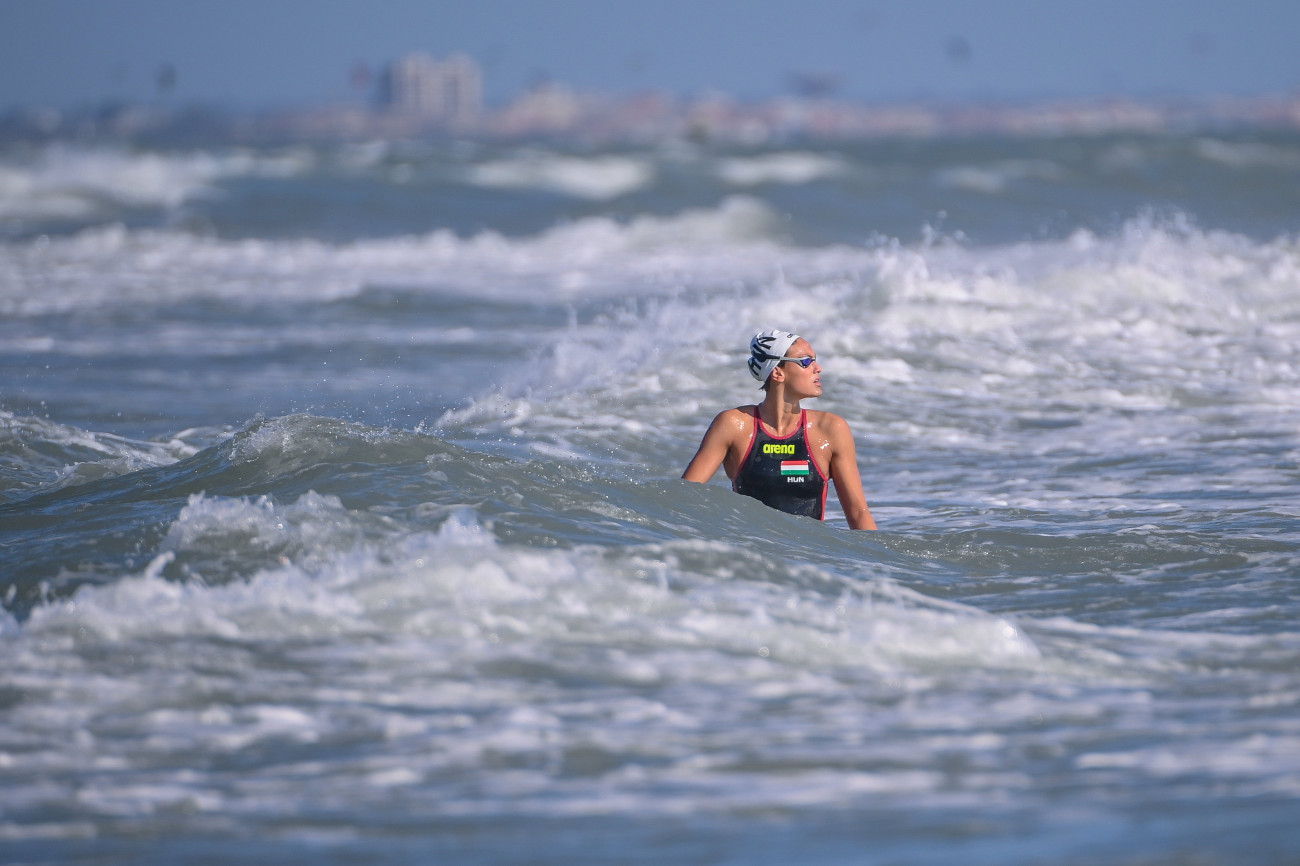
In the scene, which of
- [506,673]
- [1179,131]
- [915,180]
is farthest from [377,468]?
[1179,131]

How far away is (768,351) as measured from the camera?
6.86 metres

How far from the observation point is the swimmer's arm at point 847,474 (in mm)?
6957

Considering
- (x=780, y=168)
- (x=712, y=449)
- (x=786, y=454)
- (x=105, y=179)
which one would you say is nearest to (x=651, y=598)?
(x=712, y=449)

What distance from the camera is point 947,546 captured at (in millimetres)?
6832

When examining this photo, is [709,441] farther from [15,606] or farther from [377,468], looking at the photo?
[15,606]

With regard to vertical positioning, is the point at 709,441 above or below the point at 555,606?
above

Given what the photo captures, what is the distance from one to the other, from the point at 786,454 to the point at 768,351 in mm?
525

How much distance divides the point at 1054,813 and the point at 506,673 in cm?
186

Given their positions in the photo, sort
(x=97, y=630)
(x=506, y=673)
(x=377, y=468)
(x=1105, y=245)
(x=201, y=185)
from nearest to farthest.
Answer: (x=506, y=673) < (x=97, y=630) < (x=377, y=468) < (x=1105, y=245) < (x=201, y=185)

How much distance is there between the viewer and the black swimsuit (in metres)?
7.02

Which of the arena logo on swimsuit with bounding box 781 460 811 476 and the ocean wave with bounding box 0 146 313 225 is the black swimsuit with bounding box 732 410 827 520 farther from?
the ocean wave with bounding box 0 146 313 225

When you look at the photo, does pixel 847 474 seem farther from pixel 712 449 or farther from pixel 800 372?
pixel 712 449

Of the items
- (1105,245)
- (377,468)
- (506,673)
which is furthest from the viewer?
(1105,245)

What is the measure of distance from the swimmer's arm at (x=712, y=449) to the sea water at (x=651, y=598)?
145mm
